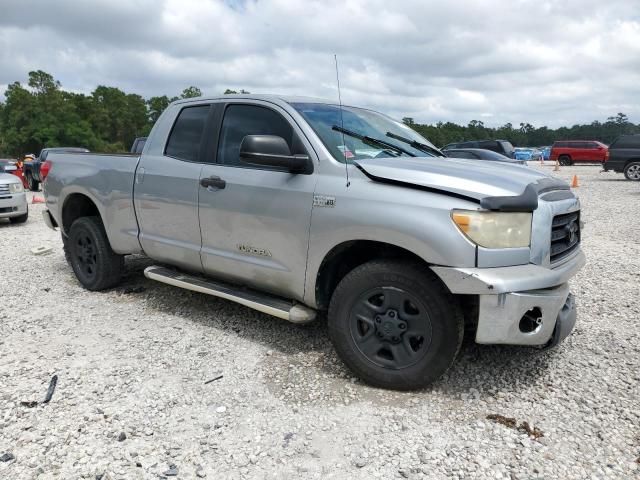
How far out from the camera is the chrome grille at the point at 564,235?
3.09 metres

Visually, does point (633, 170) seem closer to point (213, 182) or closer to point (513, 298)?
point (513, 298)

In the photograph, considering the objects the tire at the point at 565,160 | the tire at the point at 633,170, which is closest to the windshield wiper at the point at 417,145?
the tire at the point at 633,170

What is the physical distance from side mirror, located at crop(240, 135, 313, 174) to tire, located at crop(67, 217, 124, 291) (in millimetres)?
2534

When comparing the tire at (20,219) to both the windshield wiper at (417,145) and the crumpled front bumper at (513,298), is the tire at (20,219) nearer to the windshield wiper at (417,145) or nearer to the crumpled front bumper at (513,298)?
the windshield wiper at (417,145)

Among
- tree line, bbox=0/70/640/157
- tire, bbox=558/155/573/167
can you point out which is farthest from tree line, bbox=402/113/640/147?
tire, bbox=558/155/573/167

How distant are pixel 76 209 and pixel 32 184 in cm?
1631

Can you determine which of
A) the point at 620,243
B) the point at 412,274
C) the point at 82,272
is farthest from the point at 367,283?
the point at 620,243

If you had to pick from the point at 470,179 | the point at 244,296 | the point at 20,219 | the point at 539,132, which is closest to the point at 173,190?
the point at 244,296

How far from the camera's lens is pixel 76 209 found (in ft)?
18.1

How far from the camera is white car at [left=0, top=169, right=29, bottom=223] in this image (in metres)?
10.1

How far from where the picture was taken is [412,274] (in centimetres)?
297

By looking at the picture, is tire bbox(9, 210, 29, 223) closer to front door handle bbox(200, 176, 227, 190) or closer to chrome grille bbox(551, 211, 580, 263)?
front door handle bbox(200, 176, 227, 190)

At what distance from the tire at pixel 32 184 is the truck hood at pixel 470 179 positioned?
19.4m

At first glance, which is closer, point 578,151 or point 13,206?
point 13,206
